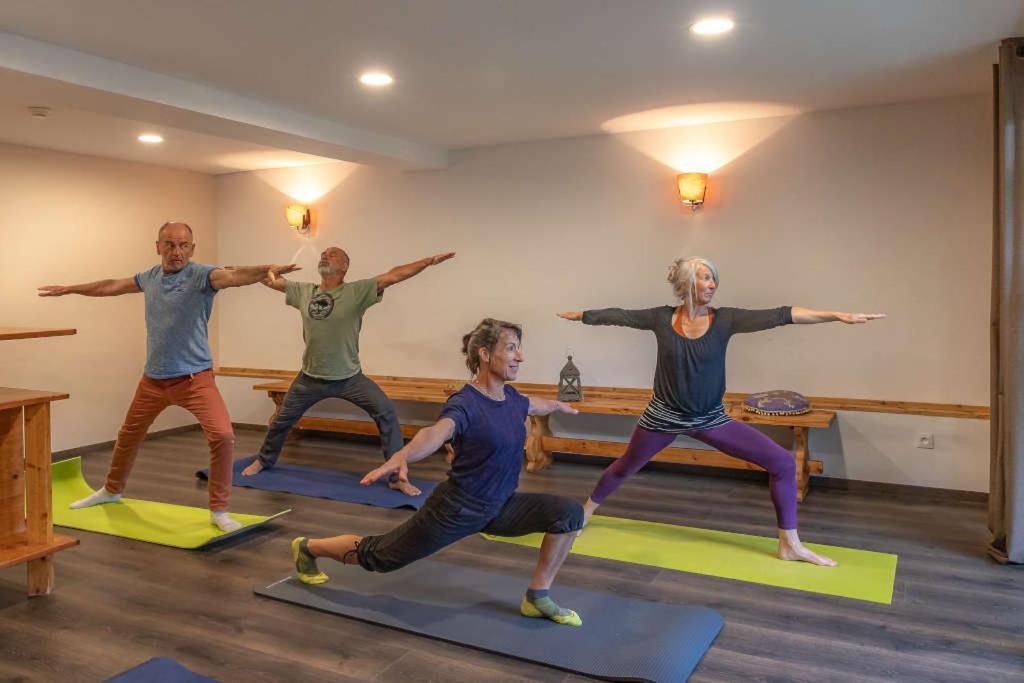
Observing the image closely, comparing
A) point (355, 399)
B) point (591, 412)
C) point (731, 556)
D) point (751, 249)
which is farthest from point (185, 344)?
point (751, 249)

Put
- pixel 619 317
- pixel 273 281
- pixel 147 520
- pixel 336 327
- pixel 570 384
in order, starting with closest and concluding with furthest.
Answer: pixel 619 317
pixel 273 281
pixel 147 520
pixel 336 327
pixel 570 384

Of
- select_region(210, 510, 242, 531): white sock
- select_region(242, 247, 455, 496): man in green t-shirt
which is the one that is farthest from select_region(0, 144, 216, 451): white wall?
select_region(210, 510, 242, 531): white sock

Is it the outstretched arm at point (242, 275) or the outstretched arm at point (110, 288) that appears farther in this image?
the outstretched arm at point (110, 288)

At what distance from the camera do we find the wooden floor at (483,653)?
272 centimetres

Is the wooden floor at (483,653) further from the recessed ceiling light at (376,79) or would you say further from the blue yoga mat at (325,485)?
the recessed ceiling light at (376,79)

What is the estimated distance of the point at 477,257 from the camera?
6328 millimetres

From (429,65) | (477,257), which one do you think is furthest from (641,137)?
(429,65)

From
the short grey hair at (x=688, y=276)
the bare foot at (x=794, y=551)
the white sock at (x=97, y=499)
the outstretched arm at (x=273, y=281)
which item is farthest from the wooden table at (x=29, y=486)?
the bare foot at (x=794, y=551)

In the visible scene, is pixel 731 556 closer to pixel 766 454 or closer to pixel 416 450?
pixel 766 454

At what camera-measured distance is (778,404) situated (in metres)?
4.89

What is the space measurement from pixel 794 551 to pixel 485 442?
5.64ft

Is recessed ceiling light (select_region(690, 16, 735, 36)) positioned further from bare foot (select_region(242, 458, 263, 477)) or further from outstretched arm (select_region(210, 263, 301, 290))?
bare foot (select_region(242, 458, 263, 477))

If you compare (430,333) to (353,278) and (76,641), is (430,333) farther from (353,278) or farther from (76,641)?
(76,641)

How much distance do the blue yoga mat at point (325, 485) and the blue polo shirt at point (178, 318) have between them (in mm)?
1182
